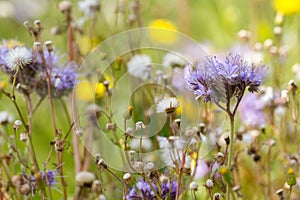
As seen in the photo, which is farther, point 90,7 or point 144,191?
point 90,7

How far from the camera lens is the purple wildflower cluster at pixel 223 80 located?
65 centimetres

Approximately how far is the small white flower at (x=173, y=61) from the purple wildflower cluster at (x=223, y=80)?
0.30 m

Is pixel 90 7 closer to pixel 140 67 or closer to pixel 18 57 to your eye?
pixel 140 67

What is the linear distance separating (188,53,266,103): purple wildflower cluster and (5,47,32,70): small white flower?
20 cm

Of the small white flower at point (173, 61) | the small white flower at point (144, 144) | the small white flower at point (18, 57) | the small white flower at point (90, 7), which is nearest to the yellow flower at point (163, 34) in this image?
the small white flower at point (90, 7)

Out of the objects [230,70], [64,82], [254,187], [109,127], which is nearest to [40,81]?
[64,82]

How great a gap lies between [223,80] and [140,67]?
0.34 metres

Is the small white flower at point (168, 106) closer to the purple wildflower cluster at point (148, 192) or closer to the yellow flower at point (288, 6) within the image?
the purple wildflower cluster at point (148, 192)

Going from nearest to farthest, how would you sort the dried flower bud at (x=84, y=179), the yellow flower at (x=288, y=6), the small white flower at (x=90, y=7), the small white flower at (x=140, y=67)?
1. the dried flower bud at (x=84, y=179)
2. the small white flower at (x=140, y=67)
3. the small white flower at (x=90, y=7)
4. the yellow flower at (x=288, y=6)

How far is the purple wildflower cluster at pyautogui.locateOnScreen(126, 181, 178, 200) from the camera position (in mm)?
708

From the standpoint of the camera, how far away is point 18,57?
76 centimetres

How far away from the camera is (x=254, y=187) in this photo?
42.6 inches

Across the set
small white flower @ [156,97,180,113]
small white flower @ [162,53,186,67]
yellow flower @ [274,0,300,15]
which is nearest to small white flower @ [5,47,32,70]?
small white flower @ [156,97,180,113]

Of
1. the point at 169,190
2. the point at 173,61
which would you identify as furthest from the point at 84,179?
the point at 173,61
